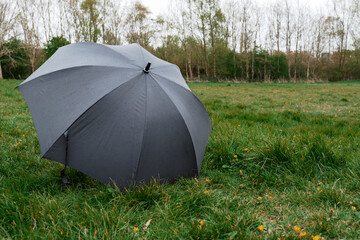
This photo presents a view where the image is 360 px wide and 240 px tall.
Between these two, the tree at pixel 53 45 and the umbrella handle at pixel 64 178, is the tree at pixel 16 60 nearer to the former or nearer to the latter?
the tree at pixel 53 45

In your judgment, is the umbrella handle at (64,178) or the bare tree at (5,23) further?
the bare tree at (5,23)

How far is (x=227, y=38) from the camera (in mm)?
31516

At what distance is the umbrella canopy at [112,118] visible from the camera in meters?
1.96

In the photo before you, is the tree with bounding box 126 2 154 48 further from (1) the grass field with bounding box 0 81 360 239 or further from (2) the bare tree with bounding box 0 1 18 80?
(1) the grass field with bounding box 0 81 360 239

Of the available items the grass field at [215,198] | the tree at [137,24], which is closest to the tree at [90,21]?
the tree at [137,24]

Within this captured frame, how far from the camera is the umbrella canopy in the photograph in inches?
77.0

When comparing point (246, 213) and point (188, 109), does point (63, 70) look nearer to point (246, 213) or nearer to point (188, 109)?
point (188, 109)

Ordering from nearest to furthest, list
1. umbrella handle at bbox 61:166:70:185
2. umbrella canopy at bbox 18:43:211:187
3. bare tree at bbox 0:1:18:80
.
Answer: umbrella canopy at bbox 18:43:211:187, umbrella handle at bbox 61:166:70:185, bare tree at bbox 0:1:18:80

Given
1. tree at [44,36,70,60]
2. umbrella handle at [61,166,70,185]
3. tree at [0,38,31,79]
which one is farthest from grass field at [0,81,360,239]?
tree at [0,38,31,79]

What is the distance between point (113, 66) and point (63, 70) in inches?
17.8

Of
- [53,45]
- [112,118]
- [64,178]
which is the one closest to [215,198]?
[112,118]

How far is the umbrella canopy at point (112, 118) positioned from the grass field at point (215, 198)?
0.27 metres

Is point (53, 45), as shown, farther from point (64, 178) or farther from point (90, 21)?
point (64, 178)

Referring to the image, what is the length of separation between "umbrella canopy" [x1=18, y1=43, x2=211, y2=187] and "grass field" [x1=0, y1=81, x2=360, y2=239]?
0.87 ft
